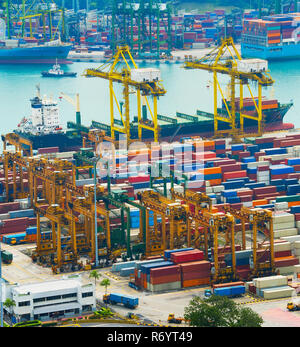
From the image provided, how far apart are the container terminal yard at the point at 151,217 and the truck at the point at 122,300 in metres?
0.05

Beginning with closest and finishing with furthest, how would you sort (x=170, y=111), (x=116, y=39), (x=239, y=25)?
(x=170, y=111) < (x=116, y=39) < (x=239, y=25)

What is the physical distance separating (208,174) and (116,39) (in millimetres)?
93680

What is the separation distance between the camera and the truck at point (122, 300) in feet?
99.3

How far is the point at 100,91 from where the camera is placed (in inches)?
4237

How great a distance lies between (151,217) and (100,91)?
221 ft

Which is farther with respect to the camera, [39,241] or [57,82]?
[57,82]

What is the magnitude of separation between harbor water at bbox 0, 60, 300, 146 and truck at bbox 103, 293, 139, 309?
49880 mm

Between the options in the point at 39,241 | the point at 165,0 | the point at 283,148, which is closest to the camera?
the point at 39,241

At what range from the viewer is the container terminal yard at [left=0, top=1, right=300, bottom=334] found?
99.3ft

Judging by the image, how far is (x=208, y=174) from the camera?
51.0 m

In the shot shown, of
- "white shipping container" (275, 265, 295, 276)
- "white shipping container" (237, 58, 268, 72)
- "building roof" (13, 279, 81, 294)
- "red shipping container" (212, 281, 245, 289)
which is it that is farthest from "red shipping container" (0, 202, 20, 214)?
"white shipping container" (237, 58, 268, 72)
